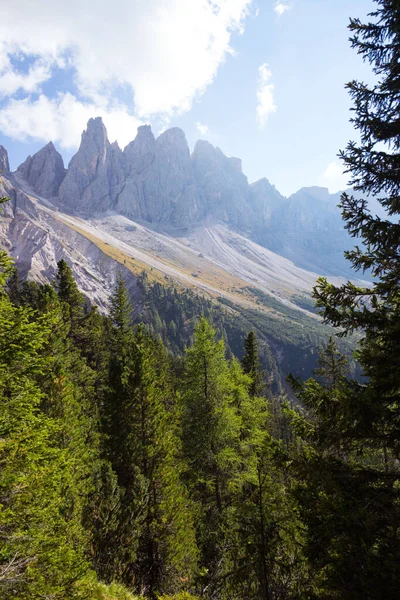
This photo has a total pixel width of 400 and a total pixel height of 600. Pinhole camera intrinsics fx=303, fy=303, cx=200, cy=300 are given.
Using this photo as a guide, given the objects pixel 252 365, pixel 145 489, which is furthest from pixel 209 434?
pixel 252 365

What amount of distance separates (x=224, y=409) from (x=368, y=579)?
1149cm

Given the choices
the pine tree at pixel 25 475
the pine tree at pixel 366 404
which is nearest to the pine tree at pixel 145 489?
the pine tree at pixel 25 475

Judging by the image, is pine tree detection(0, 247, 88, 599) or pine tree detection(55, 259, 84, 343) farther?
pine tree detection(55, 259, 84, 343)

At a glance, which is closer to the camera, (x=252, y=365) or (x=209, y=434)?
(x=209, y=434)

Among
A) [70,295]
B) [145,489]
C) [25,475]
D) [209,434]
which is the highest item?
[25,475]

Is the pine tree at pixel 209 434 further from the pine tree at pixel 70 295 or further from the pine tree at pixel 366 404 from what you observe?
the pine tree at pixel 70 295

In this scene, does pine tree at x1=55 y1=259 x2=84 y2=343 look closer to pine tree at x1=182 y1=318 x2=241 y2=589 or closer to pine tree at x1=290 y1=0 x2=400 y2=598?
pine tree at x1=182 y1=318 x2=241 y2=589

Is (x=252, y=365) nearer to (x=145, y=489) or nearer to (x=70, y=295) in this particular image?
(x=145, y=489)

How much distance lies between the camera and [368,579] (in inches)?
175

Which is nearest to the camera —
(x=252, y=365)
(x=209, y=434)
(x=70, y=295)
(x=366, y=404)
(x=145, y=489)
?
(x=366, y=404)

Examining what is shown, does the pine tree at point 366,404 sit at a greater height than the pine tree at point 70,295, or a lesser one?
greater

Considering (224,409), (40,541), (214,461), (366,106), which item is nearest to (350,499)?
(40,541)

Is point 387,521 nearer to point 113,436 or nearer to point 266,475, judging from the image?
point 266,475

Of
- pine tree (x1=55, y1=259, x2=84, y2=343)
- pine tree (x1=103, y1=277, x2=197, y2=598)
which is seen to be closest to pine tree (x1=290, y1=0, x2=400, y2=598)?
pine tree (x1=103, y1=277, x2=197, y2=598)
